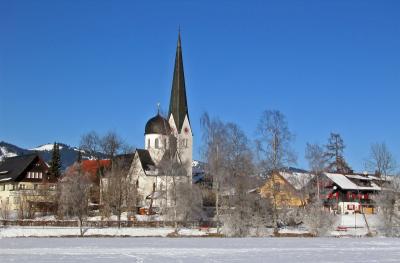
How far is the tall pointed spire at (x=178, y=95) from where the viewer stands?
9125cm

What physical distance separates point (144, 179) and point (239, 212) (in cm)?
3592

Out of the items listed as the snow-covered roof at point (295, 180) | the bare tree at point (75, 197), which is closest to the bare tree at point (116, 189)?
the bare tree at point (75, 197)

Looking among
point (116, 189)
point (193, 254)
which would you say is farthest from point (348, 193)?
point (193, 254)

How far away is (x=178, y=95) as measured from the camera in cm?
9206

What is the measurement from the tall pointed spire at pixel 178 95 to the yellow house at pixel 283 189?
3656 cm

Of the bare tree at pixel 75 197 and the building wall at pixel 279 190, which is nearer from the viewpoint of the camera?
the building wall at pixel 279 190

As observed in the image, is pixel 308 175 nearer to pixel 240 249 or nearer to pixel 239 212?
pixel 239 212

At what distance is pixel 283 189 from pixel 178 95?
134 feet

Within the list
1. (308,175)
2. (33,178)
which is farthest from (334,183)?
(33,178)

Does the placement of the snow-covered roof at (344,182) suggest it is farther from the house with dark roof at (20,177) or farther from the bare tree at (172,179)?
the house with dark roof at (20,177)

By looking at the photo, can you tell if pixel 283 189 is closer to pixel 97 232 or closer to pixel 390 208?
pixel 390 208

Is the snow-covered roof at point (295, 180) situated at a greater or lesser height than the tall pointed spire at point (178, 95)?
lesser

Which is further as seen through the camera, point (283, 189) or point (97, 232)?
point (283, 189)

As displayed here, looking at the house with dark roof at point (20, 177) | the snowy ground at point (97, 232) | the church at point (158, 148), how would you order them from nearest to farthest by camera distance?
1. the snowy ground at point (97, 232)
2. the church at point (158, 148)
3. the house with dark roof at point (20, 177)
